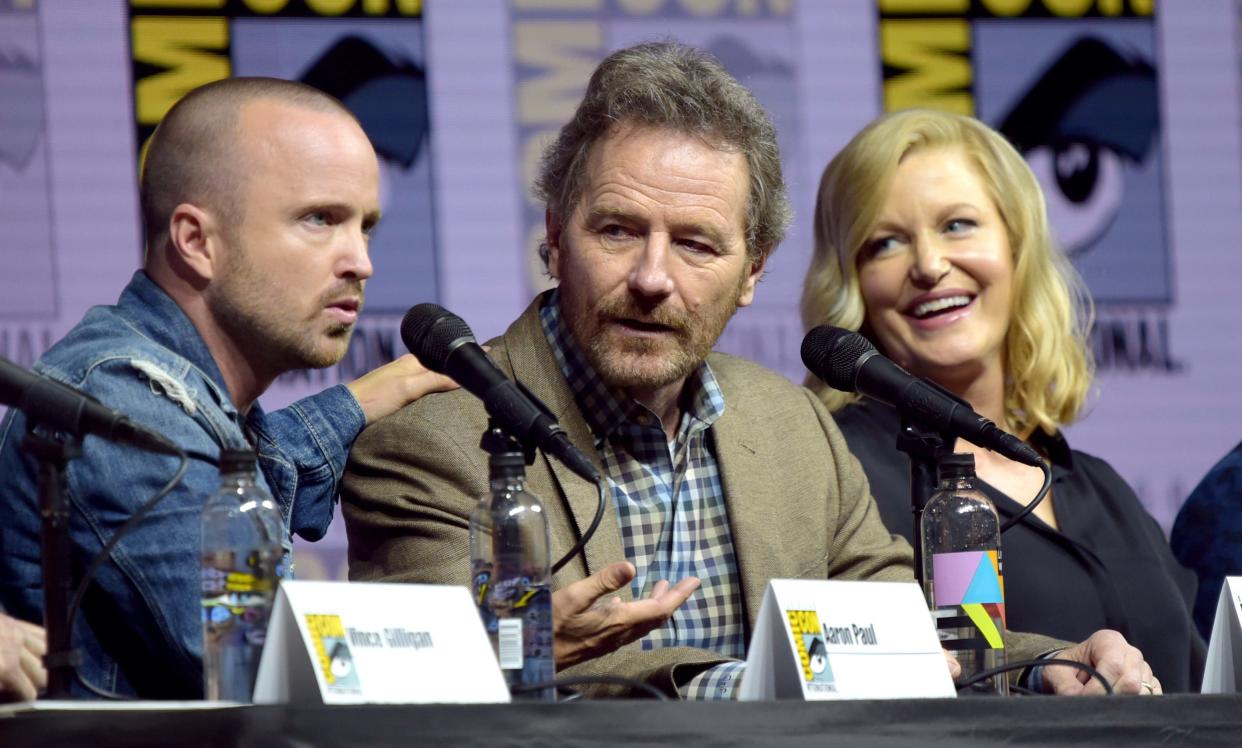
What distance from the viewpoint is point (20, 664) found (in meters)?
1.75

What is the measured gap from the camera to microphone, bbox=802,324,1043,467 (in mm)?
2139

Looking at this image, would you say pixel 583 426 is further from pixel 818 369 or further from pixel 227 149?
pixel 227 149

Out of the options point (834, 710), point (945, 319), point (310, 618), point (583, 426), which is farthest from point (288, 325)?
point (945, 319)

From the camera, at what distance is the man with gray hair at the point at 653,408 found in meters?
2.53

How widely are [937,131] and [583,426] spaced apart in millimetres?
1090

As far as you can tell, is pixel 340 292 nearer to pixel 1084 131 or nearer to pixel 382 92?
pixel 382 92

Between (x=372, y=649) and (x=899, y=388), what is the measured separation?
33.4 inches

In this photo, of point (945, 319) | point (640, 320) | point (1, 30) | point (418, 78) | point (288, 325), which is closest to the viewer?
point (288, 325)

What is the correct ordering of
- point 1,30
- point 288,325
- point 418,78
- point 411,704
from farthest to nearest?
point 418,78
point 1,30
point 288,325
point 411,704

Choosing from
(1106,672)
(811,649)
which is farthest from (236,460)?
(1106,672)

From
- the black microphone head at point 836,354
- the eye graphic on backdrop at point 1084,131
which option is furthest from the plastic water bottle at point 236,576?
the eye graphic on backdrop at point 1084,131

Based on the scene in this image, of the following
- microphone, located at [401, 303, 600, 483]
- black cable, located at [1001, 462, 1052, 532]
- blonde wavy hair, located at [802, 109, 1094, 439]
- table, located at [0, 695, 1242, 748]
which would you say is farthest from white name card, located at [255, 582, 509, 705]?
blonde wavy hair, located at [802, 109, 1094, 439]

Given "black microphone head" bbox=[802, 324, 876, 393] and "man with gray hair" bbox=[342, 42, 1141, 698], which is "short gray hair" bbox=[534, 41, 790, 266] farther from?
"black microphone head" bbox=[802, 324, 876, 393]

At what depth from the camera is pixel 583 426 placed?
105 inches
